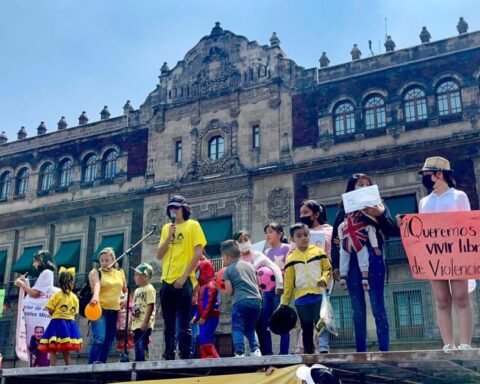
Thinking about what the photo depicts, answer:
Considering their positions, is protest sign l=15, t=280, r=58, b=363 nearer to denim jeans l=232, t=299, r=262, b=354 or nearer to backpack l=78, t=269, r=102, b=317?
backpack l=78, t=269, r=102, b=317

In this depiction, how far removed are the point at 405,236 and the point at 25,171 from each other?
2448cm

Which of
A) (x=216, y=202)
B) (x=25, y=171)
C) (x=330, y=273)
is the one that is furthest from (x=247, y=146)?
(x=330, y=273)

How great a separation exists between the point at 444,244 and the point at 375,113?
15.3 m

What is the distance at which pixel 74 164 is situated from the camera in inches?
1076

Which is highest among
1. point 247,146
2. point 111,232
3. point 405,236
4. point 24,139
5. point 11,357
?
point 24,139

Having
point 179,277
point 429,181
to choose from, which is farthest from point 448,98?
point 179,277

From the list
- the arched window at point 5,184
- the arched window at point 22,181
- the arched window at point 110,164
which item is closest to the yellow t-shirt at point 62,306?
the arched window at point 110,164

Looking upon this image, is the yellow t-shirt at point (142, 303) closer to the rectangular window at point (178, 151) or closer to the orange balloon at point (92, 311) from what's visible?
the orange balloon at point (92, 311)

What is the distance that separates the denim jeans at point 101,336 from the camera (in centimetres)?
897

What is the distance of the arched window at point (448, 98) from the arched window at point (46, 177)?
54.5 ft

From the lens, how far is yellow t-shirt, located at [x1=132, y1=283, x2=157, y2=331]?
988 centimetres

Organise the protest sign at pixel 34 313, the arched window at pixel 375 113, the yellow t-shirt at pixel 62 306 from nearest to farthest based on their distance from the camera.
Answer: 1. the yellow t-shirt at pixel 62 306
2. the protest sign at pixel 34 313
3. the arched window at pixel 375 113

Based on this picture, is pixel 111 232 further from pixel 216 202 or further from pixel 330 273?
pixel 330 273

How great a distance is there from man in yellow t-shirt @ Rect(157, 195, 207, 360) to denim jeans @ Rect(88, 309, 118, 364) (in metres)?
1.26
